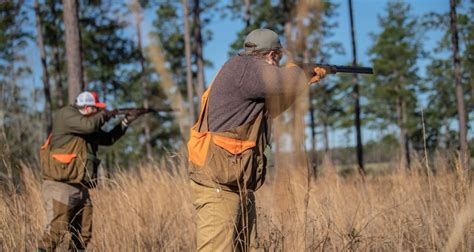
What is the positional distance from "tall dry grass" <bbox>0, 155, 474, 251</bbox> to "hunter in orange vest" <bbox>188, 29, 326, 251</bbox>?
0.19 m

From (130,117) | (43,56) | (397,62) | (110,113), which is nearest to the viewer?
(110,113)

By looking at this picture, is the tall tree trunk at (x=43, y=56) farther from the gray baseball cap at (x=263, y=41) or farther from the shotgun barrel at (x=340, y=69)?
the gray baseball cap at (x=263, y=41)

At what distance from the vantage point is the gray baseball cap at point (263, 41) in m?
2.60

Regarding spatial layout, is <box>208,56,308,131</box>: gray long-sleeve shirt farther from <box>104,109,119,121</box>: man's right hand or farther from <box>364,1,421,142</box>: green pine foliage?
<box>364,1,421,142</box>: green pine foliage

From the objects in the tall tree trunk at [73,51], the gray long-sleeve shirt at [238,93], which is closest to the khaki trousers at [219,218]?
the gray long-sleeve shirt at [238,93]

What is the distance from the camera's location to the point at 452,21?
1145cm

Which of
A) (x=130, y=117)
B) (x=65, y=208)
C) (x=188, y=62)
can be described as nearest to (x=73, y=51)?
(x=130, y=117)

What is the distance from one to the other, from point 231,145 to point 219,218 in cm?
39

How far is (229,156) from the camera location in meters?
2.54

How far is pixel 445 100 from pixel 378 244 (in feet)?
96.4

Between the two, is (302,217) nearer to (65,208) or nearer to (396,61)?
(65,208)

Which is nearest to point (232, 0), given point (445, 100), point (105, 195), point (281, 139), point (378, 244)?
point (445, 100)

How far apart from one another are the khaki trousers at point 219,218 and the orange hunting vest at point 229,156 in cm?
5

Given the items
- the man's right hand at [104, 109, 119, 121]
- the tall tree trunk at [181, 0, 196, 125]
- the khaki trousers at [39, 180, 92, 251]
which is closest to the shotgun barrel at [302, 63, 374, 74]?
the khaki trousers at [39, 180, 92, 251]
